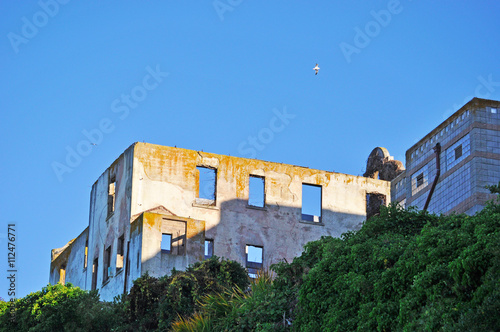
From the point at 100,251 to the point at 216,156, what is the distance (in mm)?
7299

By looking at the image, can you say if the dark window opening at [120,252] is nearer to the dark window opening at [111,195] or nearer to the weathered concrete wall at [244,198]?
the weathered concrete wall at [244,198]

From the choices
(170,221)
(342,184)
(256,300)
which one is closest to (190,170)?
(170,221)

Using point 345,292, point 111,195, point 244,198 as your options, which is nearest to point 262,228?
point 244,198

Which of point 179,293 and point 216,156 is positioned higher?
point 216,156

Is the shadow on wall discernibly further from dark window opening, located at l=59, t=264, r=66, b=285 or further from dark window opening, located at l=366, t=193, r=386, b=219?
dark window opening, located at l=59, t=264, r=66, b=285

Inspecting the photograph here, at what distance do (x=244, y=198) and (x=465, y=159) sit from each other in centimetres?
1256

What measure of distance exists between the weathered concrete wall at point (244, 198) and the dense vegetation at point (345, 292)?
11855 mm

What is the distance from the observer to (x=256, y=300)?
64.7ft

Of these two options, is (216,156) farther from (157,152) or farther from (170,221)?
(170,221)

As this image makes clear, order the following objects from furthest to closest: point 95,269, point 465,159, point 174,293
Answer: point 95,269 < point 465,159 < point 174,293

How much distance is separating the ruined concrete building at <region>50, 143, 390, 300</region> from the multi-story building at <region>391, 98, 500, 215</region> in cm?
893

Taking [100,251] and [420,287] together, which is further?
[100,251]

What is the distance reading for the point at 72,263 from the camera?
46.2m

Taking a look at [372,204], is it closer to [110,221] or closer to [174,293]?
[110,221]
